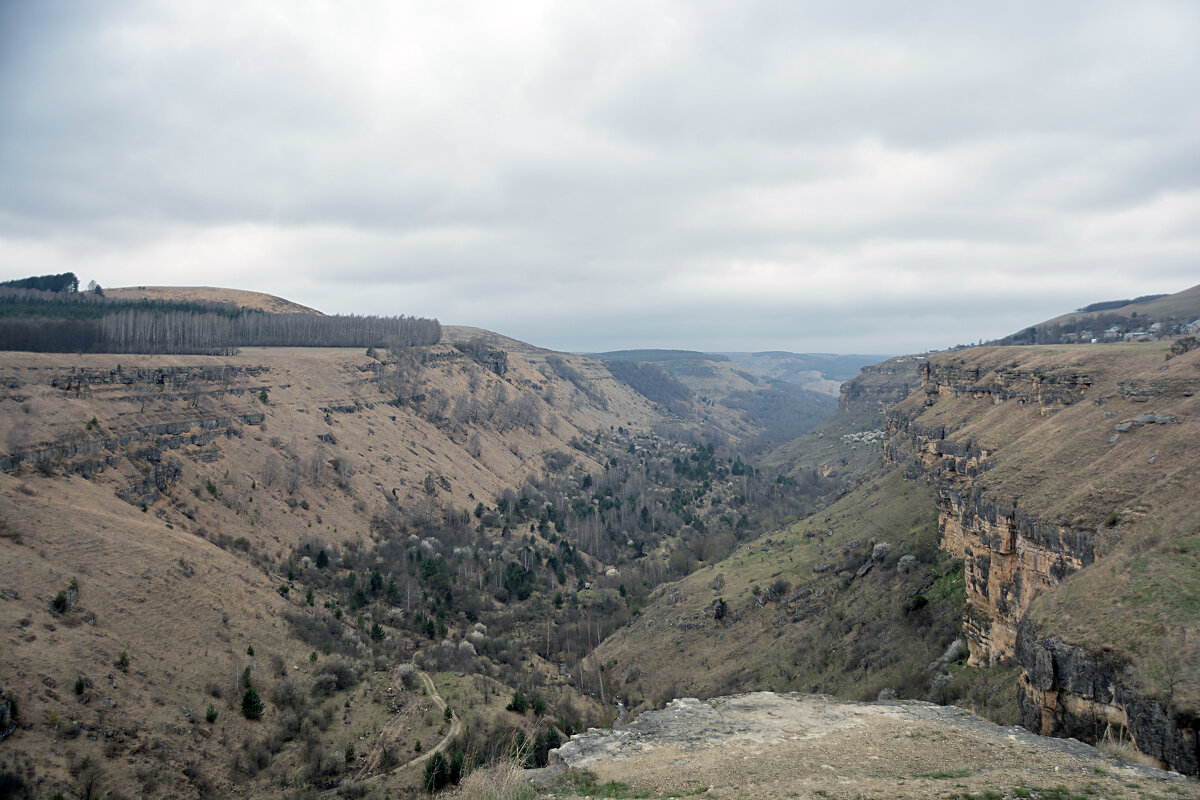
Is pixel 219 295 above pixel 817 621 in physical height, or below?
above

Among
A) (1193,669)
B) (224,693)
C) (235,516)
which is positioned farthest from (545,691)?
(1193,669)

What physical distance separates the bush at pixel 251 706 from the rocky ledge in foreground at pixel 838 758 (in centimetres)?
1905

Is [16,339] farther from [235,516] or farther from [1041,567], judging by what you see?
[1041,567]

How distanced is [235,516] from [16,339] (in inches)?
1492

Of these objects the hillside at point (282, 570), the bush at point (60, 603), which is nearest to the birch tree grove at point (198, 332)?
the hillside at point (282, 570)

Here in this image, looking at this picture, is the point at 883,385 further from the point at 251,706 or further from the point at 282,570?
the point at 251,706

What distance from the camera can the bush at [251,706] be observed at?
27969 mm

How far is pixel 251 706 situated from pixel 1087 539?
3489 centimetres

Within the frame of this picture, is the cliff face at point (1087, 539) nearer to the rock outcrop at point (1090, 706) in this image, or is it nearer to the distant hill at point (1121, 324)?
the rock outcrop at point (1090, 706)

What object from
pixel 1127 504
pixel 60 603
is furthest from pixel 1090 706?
pixel 60 603

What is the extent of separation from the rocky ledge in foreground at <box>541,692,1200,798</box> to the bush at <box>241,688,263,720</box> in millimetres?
19050

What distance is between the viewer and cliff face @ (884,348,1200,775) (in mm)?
12820

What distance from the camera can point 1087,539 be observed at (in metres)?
17.7

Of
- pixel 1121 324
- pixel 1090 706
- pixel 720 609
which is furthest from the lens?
pixel 1121 324
